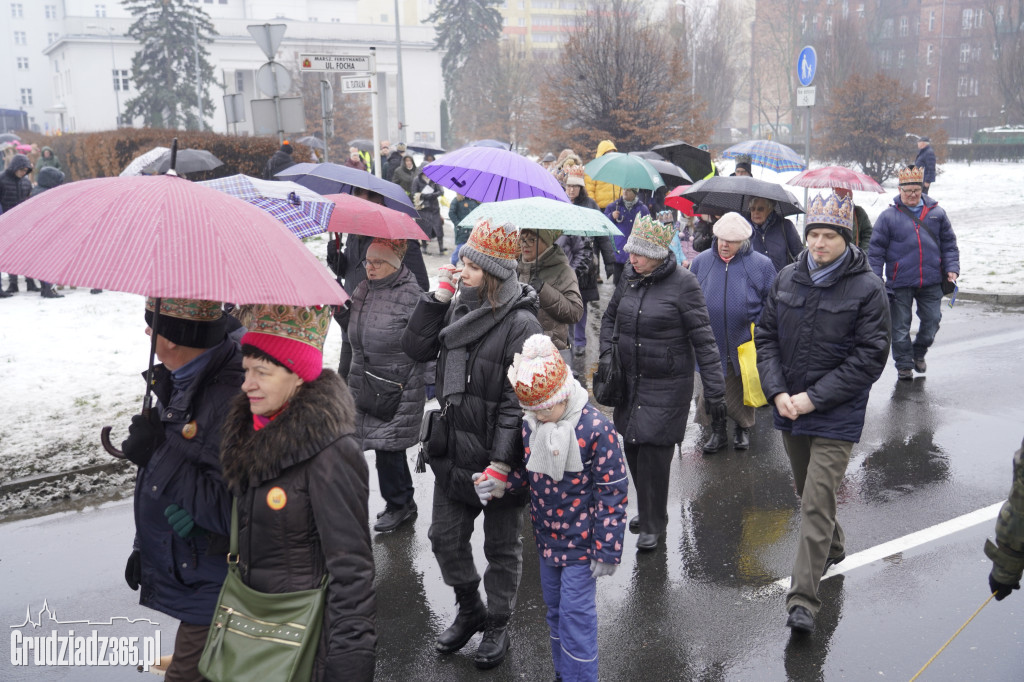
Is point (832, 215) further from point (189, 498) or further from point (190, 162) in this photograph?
point (190, 162)

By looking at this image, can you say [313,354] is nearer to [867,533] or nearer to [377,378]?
[377,378]

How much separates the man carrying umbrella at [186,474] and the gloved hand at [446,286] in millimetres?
1469

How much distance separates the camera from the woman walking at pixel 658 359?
565cm

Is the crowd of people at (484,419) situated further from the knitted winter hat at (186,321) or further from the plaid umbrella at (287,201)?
the plaid umbrella at (287,201)

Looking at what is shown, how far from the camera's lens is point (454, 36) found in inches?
2699

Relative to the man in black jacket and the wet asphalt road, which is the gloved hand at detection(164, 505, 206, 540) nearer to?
the wet asphalt road

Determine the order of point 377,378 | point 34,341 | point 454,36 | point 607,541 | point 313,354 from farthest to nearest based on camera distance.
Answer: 1. point 454,36
2. point 34,341
3. point 377,378
4. point 607,541
5. point 313,354

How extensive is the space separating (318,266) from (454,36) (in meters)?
69.7

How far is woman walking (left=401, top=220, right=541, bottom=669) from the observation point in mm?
4281

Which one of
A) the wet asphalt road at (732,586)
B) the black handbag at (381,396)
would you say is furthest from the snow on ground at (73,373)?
the black handbag at (381,396)

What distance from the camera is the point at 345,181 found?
6.04 metres

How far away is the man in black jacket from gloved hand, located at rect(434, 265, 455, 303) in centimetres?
189

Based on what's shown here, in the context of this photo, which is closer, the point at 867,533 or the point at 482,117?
the point at 867,533

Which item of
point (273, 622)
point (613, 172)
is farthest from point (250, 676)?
point (613, 172)
